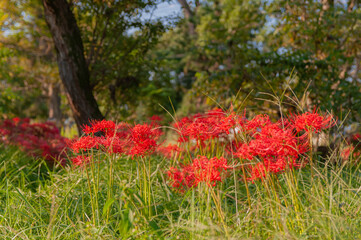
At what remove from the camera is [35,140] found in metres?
5.05

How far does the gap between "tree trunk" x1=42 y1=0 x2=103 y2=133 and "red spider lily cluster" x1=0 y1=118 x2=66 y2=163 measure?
1.84ft

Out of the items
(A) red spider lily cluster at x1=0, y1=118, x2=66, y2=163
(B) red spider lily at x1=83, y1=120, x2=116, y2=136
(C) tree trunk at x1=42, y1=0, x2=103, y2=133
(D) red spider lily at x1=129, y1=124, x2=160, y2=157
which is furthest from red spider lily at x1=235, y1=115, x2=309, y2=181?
(C) tree trunk at x1=42, y1=0, x2=103, y2=133

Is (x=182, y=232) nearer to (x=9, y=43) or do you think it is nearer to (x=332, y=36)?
(x=332, y=36)

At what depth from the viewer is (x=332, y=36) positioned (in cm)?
587

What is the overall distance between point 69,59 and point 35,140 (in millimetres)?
1482

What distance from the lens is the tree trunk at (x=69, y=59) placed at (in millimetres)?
4512

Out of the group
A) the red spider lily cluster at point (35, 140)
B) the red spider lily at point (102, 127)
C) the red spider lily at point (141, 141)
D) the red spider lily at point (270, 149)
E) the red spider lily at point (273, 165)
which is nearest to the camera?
the red spider lily at point (270, 149)

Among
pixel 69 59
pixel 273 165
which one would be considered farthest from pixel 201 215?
pixel 69 59

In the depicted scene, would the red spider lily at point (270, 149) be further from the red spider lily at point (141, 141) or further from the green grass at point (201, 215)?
the red spider lily at point (141, 141)

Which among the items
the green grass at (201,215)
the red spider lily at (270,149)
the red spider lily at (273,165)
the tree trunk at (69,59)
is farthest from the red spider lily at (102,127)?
the tree trunk at (69,59)

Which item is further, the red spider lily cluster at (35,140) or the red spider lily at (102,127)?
the red spider lily cluster at (35,140)

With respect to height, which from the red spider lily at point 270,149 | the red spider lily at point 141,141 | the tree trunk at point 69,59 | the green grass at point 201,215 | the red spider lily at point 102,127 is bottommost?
the green grass at point 201,215

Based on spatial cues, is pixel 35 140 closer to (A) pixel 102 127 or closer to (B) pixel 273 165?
(A) pixel 102 127

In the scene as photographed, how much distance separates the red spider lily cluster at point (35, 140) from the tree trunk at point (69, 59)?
1.84ft
